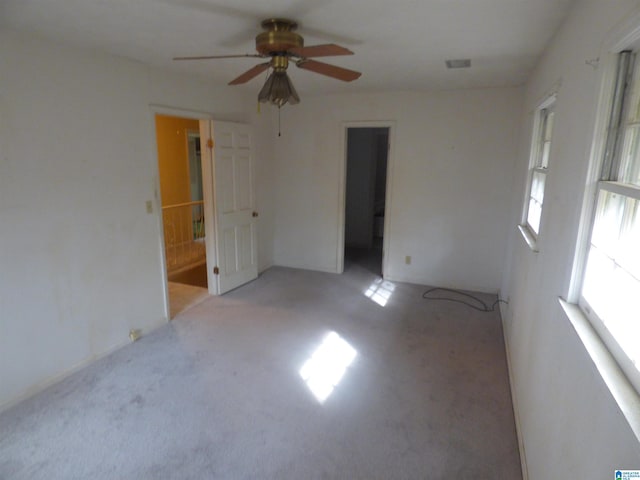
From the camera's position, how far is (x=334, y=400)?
8.17 ft

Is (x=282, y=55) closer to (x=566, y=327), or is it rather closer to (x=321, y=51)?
(x=321, y=51)

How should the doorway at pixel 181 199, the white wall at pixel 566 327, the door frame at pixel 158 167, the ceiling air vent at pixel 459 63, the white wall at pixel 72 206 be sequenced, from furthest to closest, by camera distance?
the doorway at pixel 181 199
the door frame at pixel 158 167
the ceiling air vent at pixel 459 63
the white wall at pixel 72 206
the white wall at pixel 566 327

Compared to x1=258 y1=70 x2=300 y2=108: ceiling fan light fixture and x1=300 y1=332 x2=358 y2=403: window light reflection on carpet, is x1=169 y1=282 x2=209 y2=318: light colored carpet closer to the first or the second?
x1=300 y1=332 x2=358 y2=403: window light reflection on carpet

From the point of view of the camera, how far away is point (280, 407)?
2.42m

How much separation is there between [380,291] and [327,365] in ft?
5.95

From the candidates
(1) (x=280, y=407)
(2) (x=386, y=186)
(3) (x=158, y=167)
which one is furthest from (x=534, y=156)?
(3) (x=158, y=167)

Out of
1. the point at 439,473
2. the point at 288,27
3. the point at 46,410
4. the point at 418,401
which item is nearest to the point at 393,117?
the point at 288,27

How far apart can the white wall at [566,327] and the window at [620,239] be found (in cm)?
8

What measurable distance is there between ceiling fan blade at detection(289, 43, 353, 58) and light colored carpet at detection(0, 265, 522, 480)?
212 centimetres

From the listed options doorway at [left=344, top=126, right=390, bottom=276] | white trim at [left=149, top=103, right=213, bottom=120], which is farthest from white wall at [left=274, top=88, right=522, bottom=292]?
white trim at [left=149, top=103, right=213, bottom=120]

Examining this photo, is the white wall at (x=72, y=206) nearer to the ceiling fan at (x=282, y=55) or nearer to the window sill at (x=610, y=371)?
the ceiling fan at (x=282, y=55)

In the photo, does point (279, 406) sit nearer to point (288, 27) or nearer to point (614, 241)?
point (614, 241)

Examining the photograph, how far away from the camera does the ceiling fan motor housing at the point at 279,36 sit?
81.8 inches

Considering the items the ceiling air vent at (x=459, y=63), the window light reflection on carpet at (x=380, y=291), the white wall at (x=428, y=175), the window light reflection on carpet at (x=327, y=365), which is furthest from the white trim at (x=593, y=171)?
the white wall at (x=428, y=175)
